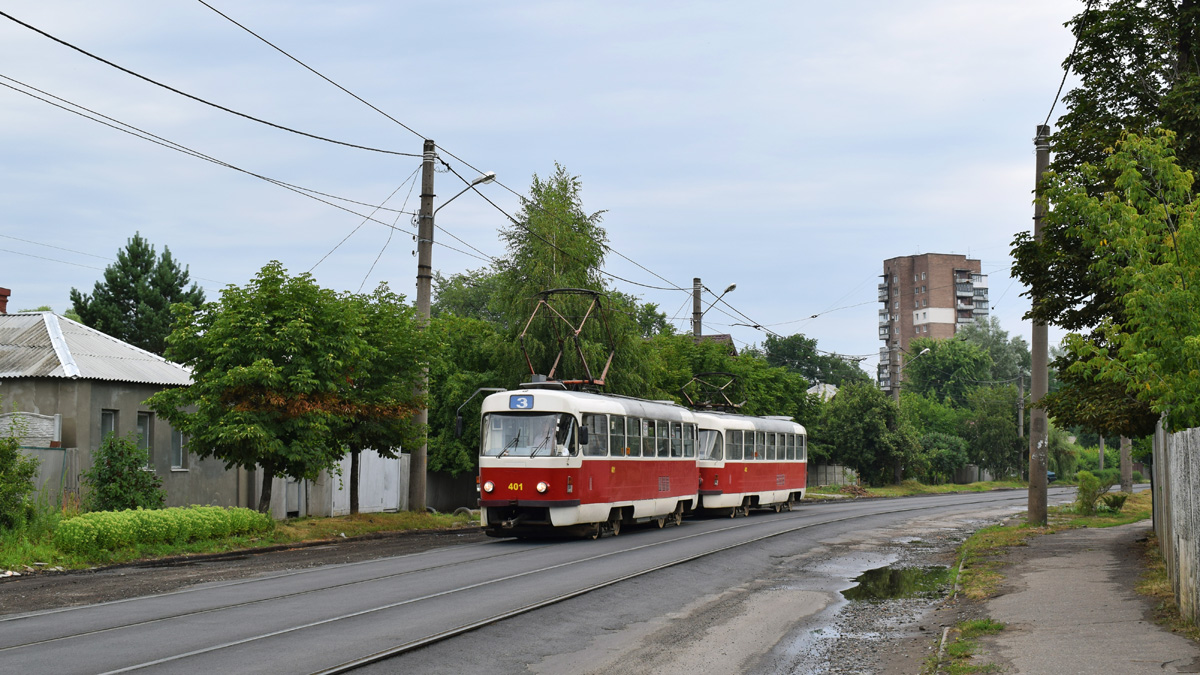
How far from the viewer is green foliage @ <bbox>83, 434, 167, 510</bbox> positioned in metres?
22.0

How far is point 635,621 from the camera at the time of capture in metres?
12.5

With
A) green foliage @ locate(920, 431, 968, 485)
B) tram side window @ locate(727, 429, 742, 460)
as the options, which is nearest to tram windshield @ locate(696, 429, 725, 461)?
tram side window @ locate(727, 429, 742, 460)

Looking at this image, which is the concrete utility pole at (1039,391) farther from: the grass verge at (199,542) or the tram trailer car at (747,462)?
the grass verge at (199,542)

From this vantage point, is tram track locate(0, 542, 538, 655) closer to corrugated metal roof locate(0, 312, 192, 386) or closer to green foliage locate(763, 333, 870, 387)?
corrugated metal roof locate(0, 312, 192, 386)

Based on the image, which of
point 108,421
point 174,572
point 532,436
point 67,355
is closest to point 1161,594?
point 532,436

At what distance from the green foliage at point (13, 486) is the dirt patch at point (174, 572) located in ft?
7.71

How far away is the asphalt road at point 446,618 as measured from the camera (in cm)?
989

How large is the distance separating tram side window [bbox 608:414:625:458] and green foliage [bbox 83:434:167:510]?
31.4 ft

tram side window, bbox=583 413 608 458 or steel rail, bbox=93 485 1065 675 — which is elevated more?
tram side window, bbox=583 413 608 458

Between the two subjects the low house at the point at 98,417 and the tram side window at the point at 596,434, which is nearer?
the tram side window at the point at 596,434

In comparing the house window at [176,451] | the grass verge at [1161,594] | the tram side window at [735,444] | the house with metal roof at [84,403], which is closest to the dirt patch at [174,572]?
the house with metal roof at [84,403]

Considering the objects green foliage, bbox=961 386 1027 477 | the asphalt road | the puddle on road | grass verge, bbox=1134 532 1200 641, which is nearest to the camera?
the asphalt road

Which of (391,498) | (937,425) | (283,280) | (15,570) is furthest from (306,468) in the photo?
(937,425)

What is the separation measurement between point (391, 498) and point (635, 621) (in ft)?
74.2
